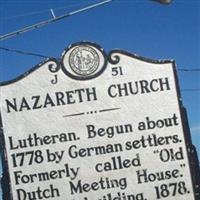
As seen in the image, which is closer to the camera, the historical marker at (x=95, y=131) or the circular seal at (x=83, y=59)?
the historical marker at (x=95, y=131)

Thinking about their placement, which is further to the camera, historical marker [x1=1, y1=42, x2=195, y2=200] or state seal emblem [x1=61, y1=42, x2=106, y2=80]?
state seal emblem [x1=61, y1=42, x2=106, y2=80]

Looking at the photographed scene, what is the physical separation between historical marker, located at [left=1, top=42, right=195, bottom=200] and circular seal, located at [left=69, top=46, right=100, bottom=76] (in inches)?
0.4

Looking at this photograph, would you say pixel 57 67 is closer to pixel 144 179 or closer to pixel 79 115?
pixel 79 115

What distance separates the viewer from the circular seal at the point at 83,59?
578 cm

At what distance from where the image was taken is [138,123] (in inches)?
224

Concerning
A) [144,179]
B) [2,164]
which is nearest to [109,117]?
[144,179]

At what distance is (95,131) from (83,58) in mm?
757

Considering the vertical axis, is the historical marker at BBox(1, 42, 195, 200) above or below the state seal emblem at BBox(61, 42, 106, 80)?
below

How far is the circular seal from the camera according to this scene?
19.0 feet

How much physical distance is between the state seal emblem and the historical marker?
0.01 m

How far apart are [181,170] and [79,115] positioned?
3.80ft

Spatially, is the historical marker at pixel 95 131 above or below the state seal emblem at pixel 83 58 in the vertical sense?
below

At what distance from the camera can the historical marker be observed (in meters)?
5.63

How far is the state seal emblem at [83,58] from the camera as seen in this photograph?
5.79 m
